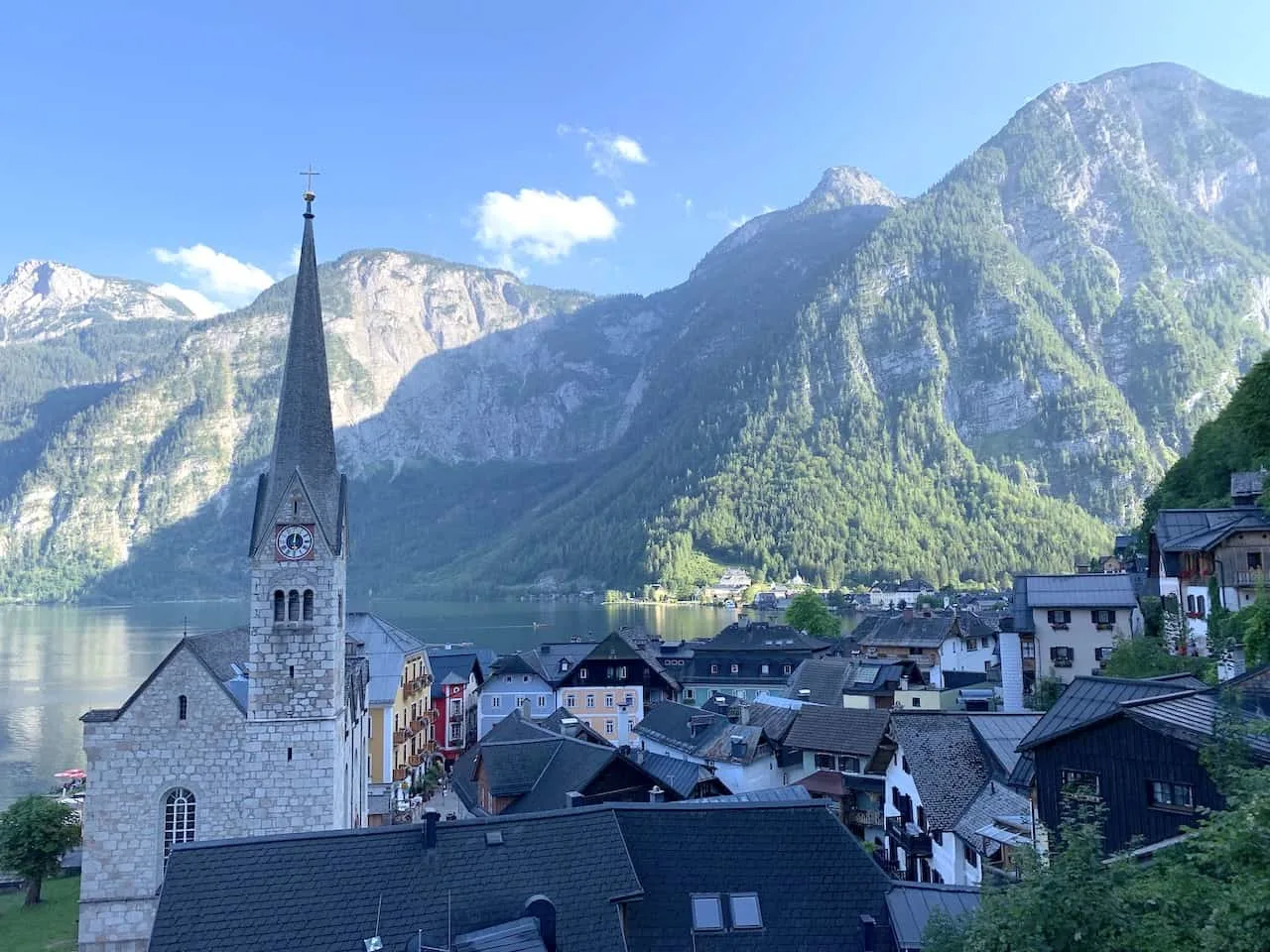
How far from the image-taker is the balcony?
3055 centimetres

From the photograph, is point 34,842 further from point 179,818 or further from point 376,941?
point 376,941

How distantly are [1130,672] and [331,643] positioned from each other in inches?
1352

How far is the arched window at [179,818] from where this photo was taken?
28656 millimetres

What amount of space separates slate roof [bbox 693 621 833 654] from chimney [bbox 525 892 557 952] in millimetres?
63404

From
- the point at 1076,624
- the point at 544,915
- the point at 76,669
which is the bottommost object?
the point at 76,669

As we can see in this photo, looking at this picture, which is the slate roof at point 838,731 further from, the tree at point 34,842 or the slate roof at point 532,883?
the tree at point 34,842

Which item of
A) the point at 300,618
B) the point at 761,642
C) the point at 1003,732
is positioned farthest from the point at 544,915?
the point at 761,642

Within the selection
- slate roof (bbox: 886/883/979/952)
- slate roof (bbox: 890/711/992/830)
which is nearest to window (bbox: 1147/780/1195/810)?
slate roof (bbox: 886/883/979/952)

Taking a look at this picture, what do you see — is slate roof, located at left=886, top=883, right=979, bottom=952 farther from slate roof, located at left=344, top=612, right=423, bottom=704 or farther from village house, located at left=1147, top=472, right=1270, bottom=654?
slate roof, located at left=344, top=612, right=423, bottom=704

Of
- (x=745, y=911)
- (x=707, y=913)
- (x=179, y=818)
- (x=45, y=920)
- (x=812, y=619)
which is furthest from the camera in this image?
(x=812, y=619)

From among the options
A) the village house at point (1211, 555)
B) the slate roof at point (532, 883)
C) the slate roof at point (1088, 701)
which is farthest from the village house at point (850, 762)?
the slate roof at point (532, 883)

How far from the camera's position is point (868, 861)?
→ 20078 mm

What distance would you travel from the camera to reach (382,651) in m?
56.0

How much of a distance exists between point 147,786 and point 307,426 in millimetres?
12774
